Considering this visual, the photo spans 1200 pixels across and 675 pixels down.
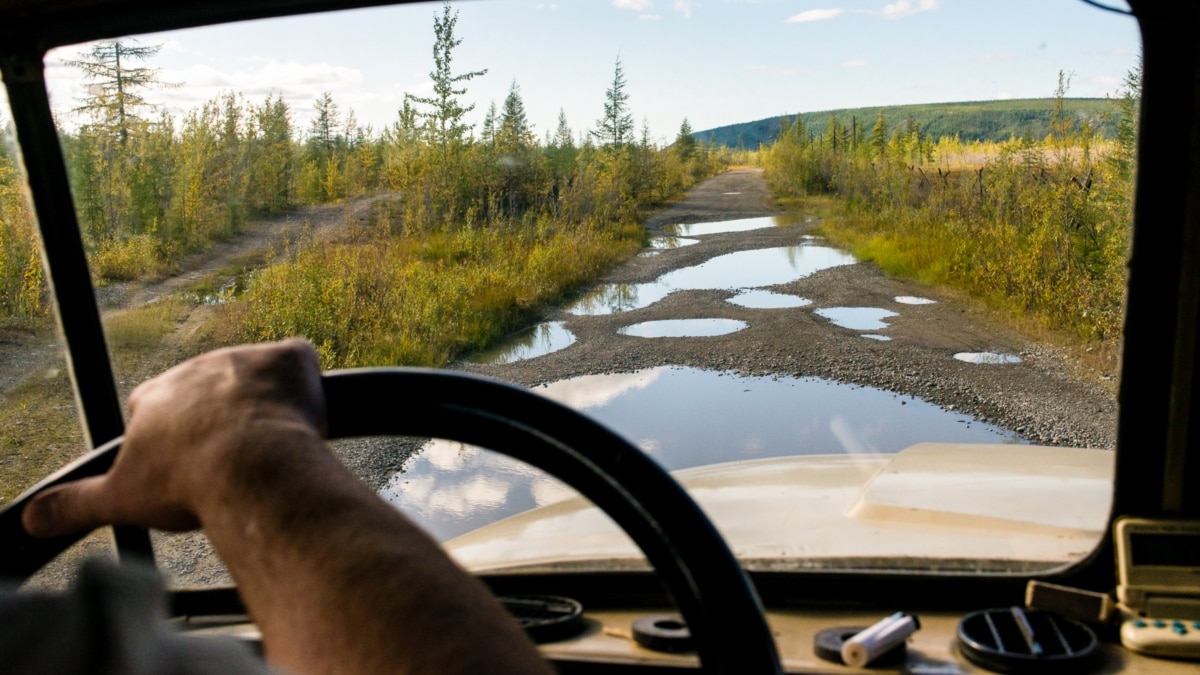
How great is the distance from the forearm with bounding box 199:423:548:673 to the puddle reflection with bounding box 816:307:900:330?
511 centimetres

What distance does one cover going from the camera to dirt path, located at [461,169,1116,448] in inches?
162

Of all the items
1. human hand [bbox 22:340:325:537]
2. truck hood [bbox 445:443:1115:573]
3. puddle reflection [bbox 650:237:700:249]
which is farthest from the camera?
puddle reflection [bbox 650:237:700:249]

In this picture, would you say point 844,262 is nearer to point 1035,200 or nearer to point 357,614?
point 1035,200

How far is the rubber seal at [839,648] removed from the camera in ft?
4.50

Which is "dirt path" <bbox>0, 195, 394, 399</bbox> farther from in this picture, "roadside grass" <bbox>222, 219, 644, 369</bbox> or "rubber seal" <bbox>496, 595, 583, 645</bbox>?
"rubber seal" <bbox>496, 595, 583, 645</bbox>

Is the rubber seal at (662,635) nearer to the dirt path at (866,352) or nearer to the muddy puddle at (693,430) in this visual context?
the muddy puddle at (693,430)

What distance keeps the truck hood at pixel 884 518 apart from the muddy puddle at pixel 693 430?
37cm

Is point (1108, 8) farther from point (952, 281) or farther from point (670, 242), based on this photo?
point (670, 242)

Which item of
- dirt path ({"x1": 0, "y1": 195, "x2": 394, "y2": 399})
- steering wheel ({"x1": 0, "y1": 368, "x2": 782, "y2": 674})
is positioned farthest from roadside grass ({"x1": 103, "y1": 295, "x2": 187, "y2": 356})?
steering wheel ({"x1": 0, "y1": 368, "x2": 782, "y2": 674})

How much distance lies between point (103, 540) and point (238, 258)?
133 cm

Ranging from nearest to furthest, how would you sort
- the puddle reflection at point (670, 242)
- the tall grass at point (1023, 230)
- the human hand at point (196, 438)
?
the human hand at point (196, 438), the tall grass at point (1023, 230), the puddle reflection at point (670, 242)

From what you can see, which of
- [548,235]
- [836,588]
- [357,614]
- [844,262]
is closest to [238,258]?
[548,235]

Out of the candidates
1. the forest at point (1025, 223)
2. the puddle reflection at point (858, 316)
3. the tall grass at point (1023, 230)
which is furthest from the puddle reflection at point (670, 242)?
the puddle reflection at point (858, 316)

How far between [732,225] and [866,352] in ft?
14.0
